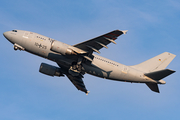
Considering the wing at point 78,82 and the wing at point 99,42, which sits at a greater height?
the wing at point 99,42

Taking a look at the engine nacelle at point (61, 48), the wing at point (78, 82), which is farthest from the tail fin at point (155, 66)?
the engine nacelle at point (61, 48)

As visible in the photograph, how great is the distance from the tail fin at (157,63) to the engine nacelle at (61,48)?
1300 centimetres

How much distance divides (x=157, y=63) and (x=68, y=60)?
1630cm

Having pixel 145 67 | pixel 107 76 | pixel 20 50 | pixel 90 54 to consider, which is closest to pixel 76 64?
pixel 90 54

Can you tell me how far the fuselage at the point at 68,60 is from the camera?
36312mm

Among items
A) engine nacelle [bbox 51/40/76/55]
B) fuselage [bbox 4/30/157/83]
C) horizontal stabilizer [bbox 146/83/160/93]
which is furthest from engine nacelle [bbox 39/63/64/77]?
horizontal stabilizer [bbox 146/83/160/93]

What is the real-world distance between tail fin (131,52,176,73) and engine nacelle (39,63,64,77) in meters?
13.9

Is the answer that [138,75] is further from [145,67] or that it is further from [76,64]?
[76,64]

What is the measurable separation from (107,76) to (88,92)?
29.5ft

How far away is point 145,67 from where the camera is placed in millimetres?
41625

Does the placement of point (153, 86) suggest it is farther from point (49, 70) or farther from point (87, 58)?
point (49, 70)

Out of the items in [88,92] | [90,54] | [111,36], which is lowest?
[88,92]

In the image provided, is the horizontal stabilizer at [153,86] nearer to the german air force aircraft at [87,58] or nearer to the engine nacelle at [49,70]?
the german air force aircraft at [87,58]

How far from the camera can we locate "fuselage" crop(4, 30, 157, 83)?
36.3 m
